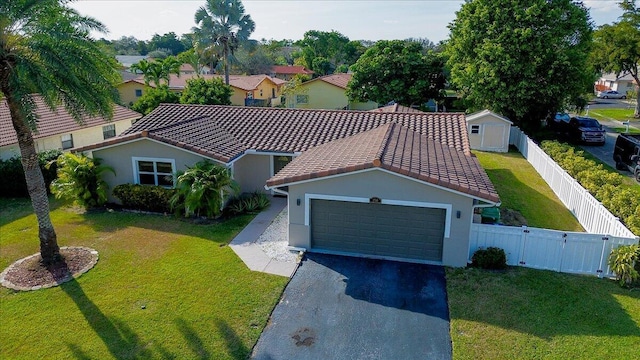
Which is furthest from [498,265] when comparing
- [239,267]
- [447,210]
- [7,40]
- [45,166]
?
[45,166]

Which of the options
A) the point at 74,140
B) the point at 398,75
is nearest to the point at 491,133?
the point at 398,75

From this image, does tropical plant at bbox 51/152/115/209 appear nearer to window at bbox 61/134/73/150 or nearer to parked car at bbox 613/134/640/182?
window at bbox 61/134/73/150

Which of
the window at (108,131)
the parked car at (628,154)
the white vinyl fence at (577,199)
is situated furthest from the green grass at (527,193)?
the window at (108,131)

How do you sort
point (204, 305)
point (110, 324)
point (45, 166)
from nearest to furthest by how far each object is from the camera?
point (110, 324)
point (204, 305)
point (45, 166)

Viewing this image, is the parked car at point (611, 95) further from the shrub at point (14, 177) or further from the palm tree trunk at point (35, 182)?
the palm tree trunk at point (35, 182)

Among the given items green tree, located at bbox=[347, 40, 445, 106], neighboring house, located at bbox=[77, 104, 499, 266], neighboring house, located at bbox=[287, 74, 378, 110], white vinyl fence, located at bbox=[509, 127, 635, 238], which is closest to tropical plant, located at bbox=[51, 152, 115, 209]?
neighboring house, located at bbox=[77, 104, 499, 266]

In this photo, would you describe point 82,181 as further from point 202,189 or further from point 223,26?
point 223,26

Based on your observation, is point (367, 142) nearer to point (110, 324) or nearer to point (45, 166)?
point (110, 324)
